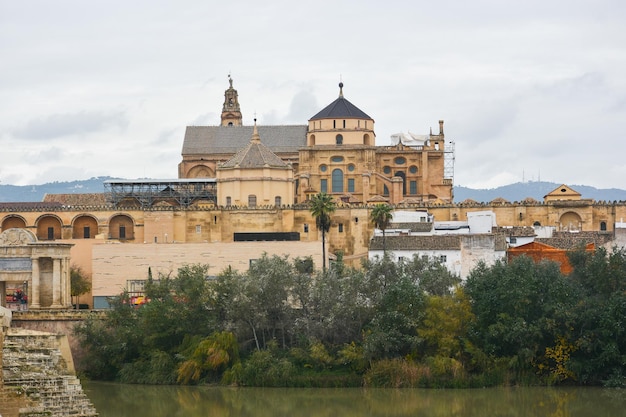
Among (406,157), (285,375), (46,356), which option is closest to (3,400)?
(46,356)

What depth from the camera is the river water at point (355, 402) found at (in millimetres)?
47562

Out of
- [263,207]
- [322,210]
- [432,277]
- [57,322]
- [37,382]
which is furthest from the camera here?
[263,207]

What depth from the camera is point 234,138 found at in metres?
96.1

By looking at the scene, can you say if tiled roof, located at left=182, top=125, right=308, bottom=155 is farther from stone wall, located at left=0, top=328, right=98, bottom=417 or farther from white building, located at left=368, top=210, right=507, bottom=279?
stone wall, located at left=0, top=328, right=98, bottom=417

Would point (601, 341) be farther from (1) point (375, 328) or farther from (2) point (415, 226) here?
(2) point (415, 226)

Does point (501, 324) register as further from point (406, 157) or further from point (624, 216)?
point (406, 157)

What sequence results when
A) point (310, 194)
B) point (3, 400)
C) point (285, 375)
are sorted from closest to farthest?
1. point (3, 400)
2. point (285, 375)
3. point (310, 194)

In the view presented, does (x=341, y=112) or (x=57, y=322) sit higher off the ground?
(x=341, y=112)

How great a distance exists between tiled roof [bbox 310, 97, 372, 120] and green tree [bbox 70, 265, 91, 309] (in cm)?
2774

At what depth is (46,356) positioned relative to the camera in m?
41.9

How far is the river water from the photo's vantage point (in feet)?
156

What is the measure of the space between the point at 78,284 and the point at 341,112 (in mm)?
29967

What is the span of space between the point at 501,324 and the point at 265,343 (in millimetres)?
9855

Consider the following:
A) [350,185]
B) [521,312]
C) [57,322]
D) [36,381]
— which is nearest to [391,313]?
[521,312]
